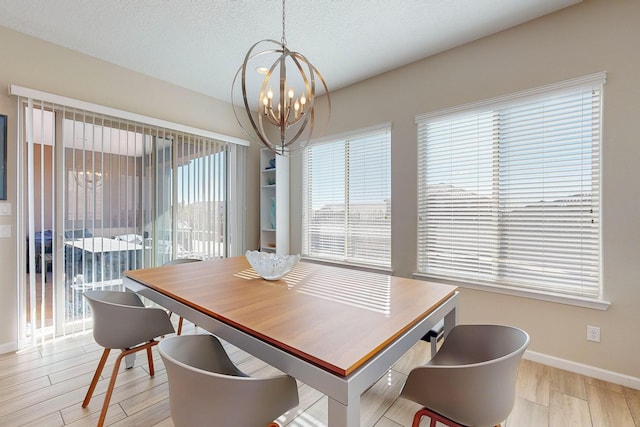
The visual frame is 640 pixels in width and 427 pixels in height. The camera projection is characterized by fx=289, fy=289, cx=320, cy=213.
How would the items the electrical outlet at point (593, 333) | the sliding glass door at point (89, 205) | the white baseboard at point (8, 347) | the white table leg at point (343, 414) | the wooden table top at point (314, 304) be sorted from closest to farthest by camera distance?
the white table leg at point (343, 414) → the wooden table top at point (314, 304) → the electrical outlet at point (593, 333) → the white baseboard at point (8, 347) → the sliding glass door at point (89, 205)

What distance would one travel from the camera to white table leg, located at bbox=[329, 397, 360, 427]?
0.80 m

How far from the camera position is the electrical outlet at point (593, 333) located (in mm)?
2070

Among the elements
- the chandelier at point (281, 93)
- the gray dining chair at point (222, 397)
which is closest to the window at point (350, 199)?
the chandelier at point (281, 93)

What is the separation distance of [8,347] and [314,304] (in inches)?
114

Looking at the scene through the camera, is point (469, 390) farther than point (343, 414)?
Yes

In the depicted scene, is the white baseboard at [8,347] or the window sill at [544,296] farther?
the white baseboard at [8,347]

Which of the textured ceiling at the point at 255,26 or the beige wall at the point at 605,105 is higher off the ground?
the textured ceiling at the point at 255,26

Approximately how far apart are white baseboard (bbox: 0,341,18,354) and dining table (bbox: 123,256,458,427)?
4.96ft

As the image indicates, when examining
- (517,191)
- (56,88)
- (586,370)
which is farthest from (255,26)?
(586,370)

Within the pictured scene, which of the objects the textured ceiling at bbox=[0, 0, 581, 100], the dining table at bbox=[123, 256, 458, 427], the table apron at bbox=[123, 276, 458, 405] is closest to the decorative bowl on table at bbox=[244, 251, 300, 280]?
the dining table at bbox=[123, 256, 458, 427]

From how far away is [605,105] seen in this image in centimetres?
204

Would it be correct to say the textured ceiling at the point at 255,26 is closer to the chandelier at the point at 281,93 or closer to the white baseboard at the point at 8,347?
the chandelier at the point at 281,93

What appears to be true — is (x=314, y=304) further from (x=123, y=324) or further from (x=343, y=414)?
(x=123, y=324)

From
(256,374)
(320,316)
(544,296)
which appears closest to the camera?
(320,316)
